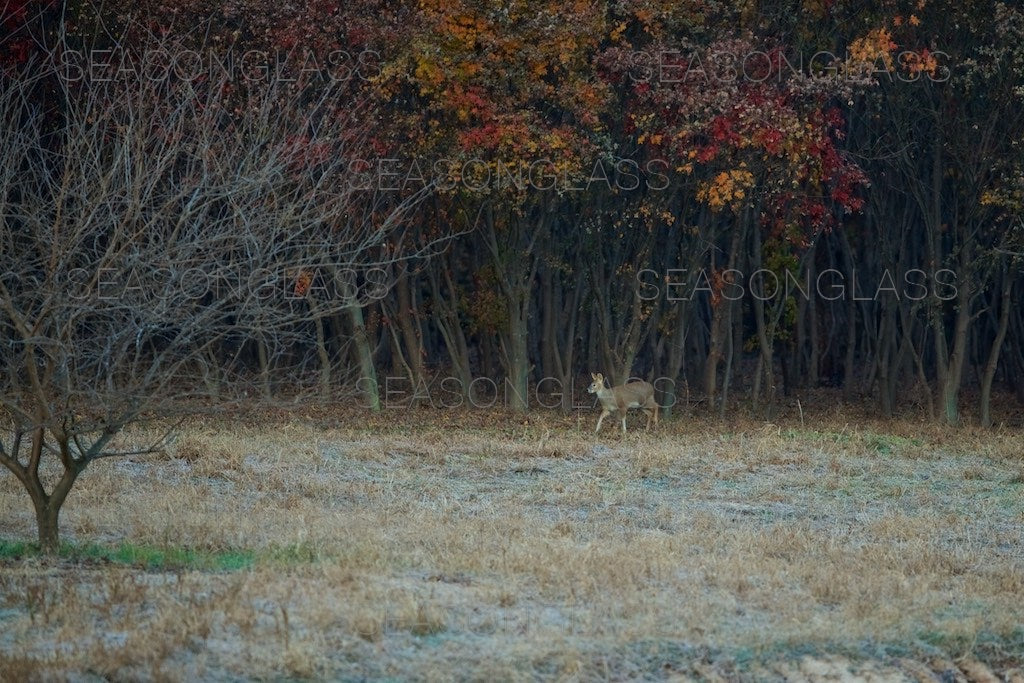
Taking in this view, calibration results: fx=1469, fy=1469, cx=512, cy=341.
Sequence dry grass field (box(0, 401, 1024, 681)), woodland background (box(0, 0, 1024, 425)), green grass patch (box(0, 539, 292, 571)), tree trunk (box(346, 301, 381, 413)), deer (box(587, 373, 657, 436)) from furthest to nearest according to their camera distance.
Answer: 1. tree trunk (box(346, 301, 381, 413))
2. deer (box(587, 373, 657, 436))
3. woodland background (box(0, 0, 1024, 425))
4. green grass patch (box(0, 539, 292, 571))
5. dry grass field (box(0, 401, 1024, 681))

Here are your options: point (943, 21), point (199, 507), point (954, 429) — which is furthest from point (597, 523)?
point (943, 21)

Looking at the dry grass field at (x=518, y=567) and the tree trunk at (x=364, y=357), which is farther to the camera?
the tree trunk at (x=364, y=357)

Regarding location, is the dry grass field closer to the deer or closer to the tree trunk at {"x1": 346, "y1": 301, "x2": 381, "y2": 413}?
the deer

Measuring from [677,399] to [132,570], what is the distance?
16999 millimetres

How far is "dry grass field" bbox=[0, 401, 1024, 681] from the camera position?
8.52m

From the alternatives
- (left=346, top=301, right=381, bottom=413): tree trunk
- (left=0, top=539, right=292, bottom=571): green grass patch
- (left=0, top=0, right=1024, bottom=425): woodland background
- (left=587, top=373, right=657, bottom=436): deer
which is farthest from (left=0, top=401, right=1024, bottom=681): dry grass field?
(left=346, top=301, right=381, bottom=413): tree trunk

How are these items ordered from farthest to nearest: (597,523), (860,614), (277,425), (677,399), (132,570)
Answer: (677,399), (277,425), (597,523), (132,570), (860,614)

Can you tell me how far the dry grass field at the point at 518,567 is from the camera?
8523mm

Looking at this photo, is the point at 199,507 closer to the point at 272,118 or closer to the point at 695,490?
the point at 695,490

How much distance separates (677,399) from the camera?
26375 mm

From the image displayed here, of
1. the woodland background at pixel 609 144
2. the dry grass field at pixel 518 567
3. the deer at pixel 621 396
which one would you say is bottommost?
the dry grass field at pixel 518 567

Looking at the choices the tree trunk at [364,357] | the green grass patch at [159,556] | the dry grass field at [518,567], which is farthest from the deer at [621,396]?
the green grass patch at [159,556]

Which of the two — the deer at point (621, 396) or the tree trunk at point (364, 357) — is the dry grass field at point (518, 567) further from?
the tree trunk at point (364, 357)

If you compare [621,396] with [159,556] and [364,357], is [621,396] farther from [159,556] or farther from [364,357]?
[159,556]
